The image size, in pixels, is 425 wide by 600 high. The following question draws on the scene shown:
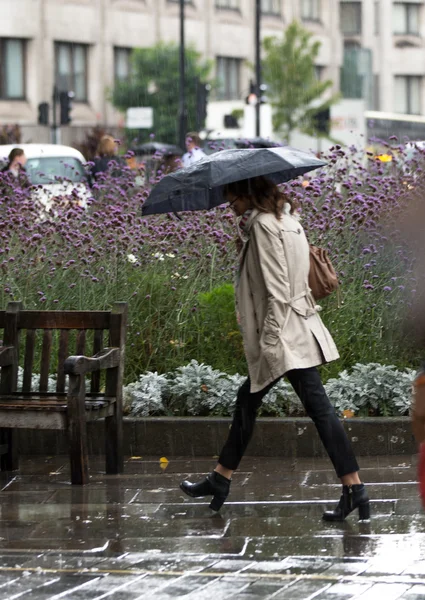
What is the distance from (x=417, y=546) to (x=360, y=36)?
68381mm

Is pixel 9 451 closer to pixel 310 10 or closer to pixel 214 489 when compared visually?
pixel 214 489

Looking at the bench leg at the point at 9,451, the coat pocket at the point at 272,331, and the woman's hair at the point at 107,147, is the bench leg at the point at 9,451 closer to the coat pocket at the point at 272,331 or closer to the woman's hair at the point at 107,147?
the coat pocket at the point at 272,331

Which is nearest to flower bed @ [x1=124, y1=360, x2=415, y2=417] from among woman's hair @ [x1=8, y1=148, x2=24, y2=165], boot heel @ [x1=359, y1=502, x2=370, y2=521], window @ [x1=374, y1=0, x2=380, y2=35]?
boot heel @ [x1=359, y1=502, x2=370, y2=521]

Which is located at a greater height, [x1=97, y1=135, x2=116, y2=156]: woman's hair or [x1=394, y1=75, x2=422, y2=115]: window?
[x1=394, y1=75, x2=422, y2=115]: window

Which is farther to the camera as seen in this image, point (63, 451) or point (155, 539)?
point (63, 451)

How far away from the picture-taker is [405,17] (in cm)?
7588

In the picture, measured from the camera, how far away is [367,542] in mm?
6340

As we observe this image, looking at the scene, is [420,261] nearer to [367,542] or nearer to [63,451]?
[367,542]

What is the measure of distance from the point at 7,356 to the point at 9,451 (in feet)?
1.93

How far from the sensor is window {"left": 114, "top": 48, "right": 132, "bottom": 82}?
56.2 meters

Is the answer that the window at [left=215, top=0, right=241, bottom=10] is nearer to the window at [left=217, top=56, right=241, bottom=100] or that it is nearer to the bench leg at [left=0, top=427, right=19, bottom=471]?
the window at [left=217, top=56, right=241, bottom=100]

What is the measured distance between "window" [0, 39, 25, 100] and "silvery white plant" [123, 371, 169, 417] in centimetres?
4532

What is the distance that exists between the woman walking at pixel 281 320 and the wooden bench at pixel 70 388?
1122 millimetres

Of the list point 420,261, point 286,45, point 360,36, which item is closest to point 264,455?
point 420,261
